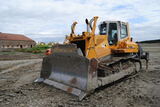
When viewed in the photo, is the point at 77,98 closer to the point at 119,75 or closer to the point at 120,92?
the point at 120,92

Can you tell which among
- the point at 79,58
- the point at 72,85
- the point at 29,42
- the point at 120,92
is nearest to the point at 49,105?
the point at 72,85

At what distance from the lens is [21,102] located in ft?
14.8

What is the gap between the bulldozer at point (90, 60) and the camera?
4.94 meters

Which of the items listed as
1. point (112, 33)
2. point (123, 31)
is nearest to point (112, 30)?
point (112, 33)

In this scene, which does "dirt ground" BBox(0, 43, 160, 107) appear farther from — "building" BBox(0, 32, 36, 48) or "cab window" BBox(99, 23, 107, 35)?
"building" BBox(0, 32, 36, 48)

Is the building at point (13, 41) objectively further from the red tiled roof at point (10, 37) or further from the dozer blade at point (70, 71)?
the dozer blade at point (70, 71)

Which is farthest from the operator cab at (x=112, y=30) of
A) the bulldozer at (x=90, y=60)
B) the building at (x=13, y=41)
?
the building at (x=13, y=41)

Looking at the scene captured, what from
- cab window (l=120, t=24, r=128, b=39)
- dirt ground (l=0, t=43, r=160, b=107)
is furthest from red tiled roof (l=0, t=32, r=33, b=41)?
dirt ground (l=0, t=43, r=160, b=107)

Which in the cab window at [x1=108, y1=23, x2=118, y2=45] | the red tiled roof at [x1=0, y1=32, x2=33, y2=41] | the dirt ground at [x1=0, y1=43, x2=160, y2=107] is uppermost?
the red tiled roof at [x1=0, y1=32, x2=33, y2=41]

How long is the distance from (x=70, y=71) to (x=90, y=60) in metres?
1.01

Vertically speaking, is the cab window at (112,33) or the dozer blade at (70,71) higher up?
the cab window at (112,33)

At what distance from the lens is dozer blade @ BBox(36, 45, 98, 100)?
4.84 m

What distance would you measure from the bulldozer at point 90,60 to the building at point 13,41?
175 ft

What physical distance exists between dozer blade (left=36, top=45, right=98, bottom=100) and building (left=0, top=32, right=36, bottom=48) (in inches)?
2087
